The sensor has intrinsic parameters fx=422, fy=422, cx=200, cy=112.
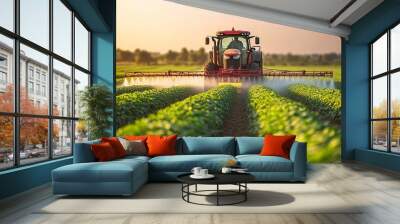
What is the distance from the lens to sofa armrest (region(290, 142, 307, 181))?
6.90 m

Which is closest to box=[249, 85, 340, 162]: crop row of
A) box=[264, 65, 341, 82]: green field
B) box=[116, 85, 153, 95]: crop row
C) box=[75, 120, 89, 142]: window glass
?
box=[264, 65, 341, 82]: green field

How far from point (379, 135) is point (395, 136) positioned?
3.16 ft

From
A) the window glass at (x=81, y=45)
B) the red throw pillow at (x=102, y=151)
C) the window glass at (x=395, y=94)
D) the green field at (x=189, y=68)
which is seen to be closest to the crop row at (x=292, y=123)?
the green field at (x=189, y=68)

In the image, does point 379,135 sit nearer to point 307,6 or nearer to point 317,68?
point 317,68

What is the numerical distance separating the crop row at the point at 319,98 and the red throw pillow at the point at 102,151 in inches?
236

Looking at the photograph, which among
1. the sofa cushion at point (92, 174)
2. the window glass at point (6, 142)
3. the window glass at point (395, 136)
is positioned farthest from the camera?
the window glass at point (395, 136)

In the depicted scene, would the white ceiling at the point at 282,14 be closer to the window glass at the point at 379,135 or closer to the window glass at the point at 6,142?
the window glass at the point at 379,135

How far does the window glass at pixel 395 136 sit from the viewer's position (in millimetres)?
8875

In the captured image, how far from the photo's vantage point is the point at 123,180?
5.59 metres

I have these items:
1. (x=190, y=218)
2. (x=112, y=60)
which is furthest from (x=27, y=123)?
(x=112, y=60)

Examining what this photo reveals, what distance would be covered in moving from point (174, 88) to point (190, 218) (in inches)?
273

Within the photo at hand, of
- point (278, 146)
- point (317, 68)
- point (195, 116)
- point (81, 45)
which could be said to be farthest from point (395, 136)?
point (81, 45)

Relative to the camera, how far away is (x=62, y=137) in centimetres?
787

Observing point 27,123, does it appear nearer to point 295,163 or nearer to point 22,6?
point 22,6
